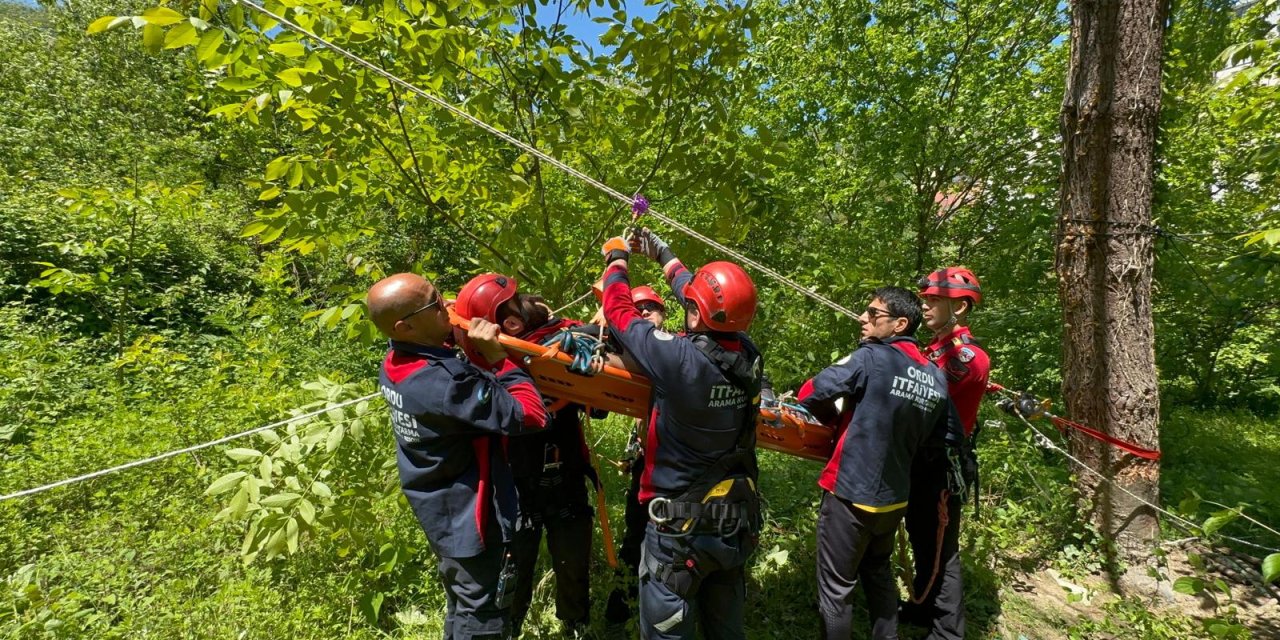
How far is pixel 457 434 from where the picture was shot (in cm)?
233

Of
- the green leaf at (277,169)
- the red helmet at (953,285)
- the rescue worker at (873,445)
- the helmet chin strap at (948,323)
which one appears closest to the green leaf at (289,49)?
the green leaf at (277,169)

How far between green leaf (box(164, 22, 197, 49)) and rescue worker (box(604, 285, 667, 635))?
216cm

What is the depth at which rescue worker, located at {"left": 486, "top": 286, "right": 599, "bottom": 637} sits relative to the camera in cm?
288

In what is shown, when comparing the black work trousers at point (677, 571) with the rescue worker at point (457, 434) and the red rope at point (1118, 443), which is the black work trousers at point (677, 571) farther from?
the red rope at point (1118, 443)

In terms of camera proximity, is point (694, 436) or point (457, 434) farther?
point (694, 436)

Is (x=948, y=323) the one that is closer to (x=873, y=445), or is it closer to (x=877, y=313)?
(x=877, y=313)

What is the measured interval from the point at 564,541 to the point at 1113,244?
14.4 feet

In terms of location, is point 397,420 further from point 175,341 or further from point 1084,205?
point 175,341

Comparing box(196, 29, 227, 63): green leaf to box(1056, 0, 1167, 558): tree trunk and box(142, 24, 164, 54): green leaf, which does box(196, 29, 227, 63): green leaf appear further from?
box(1056, 0, 1167, 558): tree trunk

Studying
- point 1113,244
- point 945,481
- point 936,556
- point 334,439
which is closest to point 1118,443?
point 1113,244

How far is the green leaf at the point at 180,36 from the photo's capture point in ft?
6.29

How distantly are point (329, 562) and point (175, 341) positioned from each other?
6.89m

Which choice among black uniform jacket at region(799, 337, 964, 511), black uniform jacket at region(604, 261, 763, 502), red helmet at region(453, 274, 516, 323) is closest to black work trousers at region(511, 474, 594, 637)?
black uniform jacket at region(604, 261, 763, 502)

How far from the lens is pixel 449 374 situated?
2236mm
